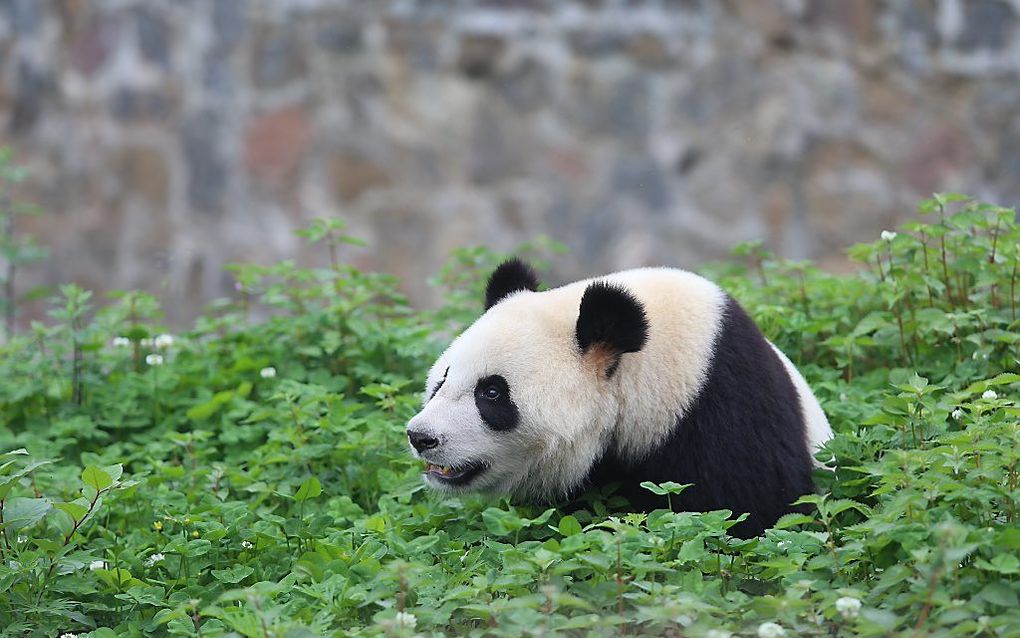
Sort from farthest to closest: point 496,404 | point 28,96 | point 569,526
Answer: point 28,96
point 496,404
point 569,526

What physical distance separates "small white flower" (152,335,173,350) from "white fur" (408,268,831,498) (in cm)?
204

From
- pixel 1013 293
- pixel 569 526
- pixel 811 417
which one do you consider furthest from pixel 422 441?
pixel 1013 293

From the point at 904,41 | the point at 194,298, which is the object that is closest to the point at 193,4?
the point at 194,298

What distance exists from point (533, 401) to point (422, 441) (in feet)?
1.15

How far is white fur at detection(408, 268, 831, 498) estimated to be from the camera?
373 cm

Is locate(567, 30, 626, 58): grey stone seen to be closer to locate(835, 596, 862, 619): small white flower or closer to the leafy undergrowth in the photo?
the leafy undergrowth

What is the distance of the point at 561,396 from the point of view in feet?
12.3

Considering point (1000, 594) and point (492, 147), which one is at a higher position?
point (492, 147)

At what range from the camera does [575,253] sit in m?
7.53

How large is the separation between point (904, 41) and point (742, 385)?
14.8 ft

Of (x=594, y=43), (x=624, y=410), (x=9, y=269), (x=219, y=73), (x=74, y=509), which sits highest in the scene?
(x=594, y=43)

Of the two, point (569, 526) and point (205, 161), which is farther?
point (205, 161)

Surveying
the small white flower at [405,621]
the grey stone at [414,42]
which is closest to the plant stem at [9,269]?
the grey stone at [414,42]

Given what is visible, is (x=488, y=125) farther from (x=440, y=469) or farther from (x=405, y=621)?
(x=405, y=621)
